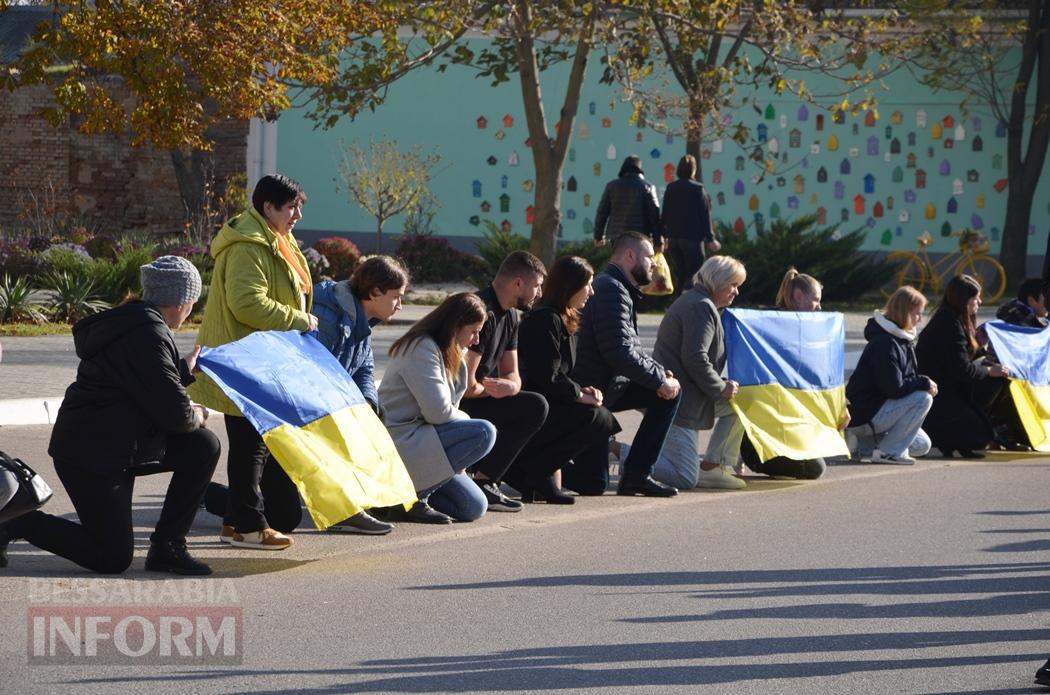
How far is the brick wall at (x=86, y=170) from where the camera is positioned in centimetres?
3634

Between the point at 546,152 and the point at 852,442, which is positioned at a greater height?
the point at 546,152

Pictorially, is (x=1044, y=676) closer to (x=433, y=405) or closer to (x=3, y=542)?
(x=433, y=405)

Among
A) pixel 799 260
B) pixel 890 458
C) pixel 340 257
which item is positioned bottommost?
pixel 340 257

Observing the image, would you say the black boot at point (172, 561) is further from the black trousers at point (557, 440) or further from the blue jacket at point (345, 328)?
the black trousers at point (557, 440)

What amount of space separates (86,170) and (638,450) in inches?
1097

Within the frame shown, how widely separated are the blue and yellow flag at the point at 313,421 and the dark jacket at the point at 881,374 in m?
5.01

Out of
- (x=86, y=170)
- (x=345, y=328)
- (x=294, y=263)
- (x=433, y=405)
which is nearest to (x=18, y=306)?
(x=294, y=263)

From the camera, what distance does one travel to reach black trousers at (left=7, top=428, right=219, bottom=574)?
24.8 ft

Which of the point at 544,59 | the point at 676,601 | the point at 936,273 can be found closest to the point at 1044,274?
the point at 676,601

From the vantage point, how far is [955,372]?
516 inches

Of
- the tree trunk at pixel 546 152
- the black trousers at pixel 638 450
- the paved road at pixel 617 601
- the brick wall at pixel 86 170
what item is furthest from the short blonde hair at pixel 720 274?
the brick wall at pixel 86 170

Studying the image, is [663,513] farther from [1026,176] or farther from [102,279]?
[1026,176]

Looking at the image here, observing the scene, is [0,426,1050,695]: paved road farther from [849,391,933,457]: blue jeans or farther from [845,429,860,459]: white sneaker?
[845,429,860,459]: white sneaker

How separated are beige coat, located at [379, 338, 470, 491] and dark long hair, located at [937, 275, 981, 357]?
17.0ft
